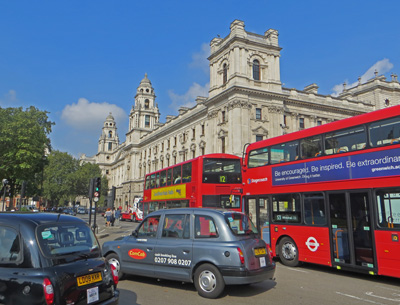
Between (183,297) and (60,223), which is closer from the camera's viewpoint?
(60,223)

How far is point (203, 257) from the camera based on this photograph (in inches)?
243

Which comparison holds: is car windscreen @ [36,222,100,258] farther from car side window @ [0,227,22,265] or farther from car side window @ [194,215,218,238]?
car side window @ [194,215,218,238]

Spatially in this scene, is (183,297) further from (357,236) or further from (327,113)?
(327,113)

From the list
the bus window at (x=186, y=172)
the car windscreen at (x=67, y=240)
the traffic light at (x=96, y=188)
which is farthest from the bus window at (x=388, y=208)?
the traffic light at (x=96, y=188)

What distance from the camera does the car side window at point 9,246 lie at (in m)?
3.99

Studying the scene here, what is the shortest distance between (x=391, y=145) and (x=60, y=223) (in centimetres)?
760

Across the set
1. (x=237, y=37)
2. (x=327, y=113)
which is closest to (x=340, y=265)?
(x=237, y=37)

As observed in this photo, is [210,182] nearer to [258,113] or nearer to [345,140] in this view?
[345,140]

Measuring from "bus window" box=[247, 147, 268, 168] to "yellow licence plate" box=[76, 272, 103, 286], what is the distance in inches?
316

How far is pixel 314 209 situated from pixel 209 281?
4721 mm

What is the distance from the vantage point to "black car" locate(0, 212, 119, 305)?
3.74 metres

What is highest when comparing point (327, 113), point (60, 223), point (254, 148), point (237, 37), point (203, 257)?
point (237, 37)

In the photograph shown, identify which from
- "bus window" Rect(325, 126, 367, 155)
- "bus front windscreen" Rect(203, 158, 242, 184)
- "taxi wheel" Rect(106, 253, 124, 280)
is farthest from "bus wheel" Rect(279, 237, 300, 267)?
"bus front windscreen" Rect(203, 158, 242, 184)

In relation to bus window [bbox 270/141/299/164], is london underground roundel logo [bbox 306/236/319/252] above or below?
below
